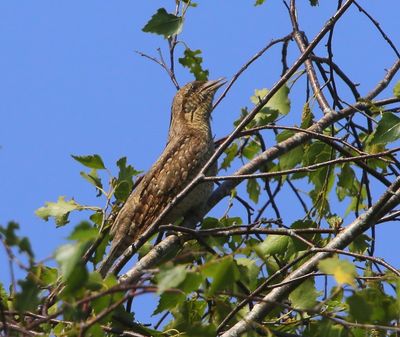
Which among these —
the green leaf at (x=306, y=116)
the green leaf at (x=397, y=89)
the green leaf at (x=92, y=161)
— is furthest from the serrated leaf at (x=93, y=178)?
the green leaf at (x=397, y=89)

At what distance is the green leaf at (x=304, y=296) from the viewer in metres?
4.13

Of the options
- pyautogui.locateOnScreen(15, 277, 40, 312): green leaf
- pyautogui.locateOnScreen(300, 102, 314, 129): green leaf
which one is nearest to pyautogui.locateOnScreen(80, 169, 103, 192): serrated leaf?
pyautogui.locateOnScreen(300, 102, 314, 129): green leaf

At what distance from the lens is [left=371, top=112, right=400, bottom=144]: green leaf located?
187 inches

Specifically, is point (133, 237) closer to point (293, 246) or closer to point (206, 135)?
point (206, 135)

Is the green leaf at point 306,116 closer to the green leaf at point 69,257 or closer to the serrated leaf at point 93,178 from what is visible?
the serrated leaf at point 93,178

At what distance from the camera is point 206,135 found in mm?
7266

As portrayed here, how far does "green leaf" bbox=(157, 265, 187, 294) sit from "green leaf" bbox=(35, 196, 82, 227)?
7.05ft

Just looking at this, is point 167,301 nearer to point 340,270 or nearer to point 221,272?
point 221,272

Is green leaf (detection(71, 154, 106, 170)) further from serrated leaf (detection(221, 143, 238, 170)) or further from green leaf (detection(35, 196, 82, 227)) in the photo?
serrated leaf (detection(221, 143, 238, 170))

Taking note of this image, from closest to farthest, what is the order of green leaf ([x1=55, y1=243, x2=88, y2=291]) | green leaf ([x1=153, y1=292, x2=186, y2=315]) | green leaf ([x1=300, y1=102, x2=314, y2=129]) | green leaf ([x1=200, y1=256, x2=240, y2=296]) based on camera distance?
1. green leaf ([x1=55, y1=243, x2=88, y2=291])
2. green leaf ([x1=200, y1=256, x2=240, y2=296])
3. green leaf ([x1=153, y1=292, x2=186, y2=315])
4. green leaf ([x1=300, y1=102, x2=314, y2=129])

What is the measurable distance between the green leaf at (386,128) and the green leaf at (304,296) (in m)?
0.94

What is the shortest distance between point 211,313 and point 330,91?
210cm

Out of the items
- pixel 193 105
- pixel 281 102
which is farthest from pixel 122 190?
pixel 193 105

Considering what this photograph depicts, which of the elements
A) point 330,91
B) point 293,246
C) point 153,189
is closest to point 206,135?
point 153,189
